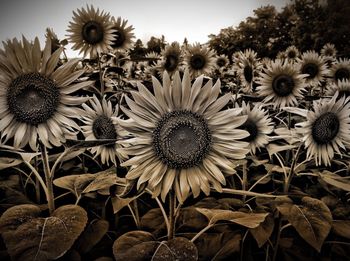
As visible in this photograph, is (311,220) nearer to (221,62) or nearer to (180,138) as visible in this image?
(180,138)

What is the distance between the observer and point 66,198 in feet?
5.60

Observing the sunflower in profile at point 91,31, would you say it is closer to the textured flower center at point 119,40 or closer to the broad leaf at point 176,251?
the textured flower center at point 119,40

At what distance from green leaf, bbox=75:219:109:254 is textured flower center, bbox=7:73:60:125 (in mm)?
501

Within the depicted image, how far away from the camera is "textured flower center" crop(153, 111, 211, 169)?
1130 mm

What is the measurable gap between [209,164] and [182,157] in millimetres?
106

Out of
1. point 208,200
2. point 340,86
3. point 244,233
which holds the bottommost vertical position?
→ point 244,233

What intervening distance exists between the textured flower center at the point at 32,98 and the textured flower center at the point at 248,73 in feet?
8.58

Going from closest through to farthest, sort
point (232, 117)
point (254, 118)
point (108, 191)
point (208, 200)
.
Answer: point (232, 117) → point (108, 191) → point (208, 200) → point (254, 118)

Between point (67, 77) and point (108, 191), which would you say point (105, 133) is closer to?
point (108, 191)

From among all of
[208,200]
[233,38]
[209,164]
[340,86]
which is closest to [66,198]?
[208,200]

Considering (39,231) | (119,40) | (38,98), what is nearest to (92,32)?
(119,40)

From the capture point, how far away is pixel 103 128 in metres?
1.73

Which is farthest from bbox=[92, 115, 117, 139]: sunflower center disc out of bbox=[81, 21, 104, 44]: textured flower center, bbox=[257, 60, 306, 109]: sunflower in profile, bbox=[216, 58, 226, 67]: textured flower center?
bbox=[216, 58, 226, 67]: textured flower center

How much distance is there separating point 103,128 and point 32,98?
2.00 feet
